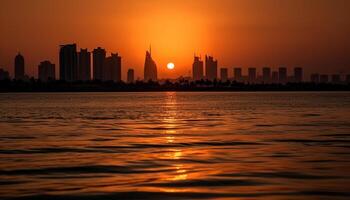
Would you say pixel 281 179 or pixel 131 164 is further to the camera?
pixel 131 164

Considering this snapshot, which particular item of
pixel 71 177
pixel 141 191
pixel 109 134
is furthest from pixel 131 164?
pixel 109 134

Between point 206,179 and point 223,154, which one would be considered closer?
point 206,179

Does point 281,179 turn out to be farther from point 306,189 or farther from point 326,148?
point 326,148

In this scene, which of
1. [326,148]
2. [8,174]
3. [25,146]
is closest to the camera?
[8,174]

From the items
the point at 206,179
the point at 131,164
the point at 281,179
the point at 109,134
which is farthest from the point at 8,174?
the point at 109,134

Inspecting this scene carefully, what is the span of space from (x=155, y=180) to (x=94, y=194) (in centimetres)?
272

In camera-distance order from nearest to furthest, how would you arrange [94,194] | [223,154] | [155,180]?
1. [94,194]
2. [155,180]
3. [223,154]

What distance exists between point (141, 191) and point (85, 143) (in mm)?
15730

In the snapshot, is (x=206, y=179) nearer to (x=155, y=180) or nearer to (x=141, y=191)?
(x=155, y=180)

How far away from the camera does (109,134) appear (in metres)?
39.7

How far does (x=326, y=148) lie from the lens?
28906 mm

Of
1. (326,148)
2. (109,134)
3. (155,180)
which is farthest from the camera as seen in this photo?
(109,134)

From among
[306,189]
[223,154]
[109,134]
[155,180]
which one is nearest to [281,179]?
[306,189]

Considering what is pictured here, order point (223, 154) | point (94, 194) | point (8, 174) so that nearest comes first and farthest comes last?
point (94, 194) < point (8, 174) < point (223, 154)
